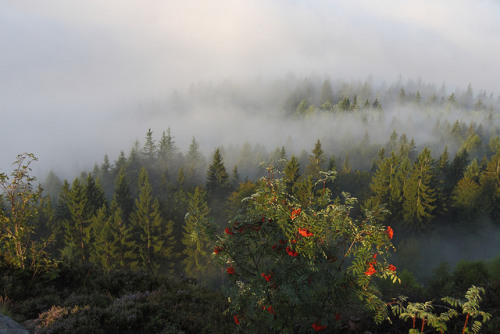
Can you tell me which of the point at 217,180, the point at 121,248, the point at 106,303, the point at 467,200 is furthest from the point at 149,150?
the point at 106,303

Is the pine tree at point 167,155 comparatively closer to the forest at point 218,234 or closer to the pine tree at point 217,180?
the forest at point 218,234

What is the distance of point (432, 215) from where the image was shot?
152ft

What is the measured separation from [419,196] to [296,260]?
48.8 meters

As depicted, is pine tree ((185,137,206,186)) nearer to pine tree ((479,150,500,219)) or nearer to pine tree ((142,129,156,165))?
pine tree ((142,129,156,165))

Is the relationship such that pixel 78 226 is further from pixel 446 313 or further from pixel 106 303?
pixel 446 313

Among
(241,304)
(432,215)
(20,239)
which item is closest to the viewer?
(241,304)

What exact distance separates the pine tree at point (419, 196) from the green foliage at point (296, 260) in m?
47.3

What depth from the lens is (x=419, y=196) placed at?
46188mm

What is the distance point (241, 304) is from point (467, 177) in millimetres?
57066

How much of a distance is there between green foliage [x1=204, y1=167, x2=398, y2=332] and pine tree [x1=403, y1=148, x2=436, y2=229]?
1861 inches

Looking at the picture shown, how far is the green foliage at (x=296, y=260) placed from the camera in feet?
14.9

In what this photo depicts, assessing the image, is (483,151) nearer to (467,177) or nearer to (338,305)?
(467,177)

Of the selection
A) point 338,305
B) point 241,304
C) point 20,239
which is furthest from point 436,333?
point 20,239

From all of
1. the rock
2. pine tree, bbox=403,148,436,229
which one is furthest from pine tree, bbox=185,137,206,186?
the rock
